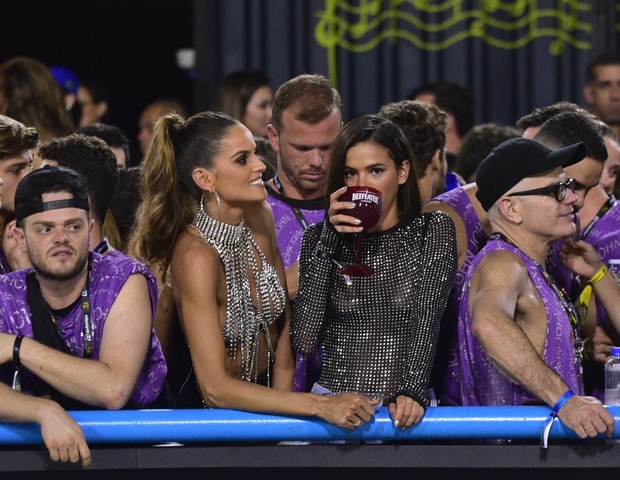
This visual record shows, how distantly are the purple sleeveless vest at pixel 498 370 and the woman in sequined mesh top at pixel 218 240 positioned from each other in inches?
22.2

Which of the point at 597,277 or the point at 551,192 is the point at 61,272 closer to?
the point at 551,192

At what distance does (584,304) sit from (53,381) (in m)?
1.68

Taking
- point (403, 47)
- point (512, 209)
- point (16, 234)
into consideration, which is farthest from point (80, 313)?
point (403, 47)

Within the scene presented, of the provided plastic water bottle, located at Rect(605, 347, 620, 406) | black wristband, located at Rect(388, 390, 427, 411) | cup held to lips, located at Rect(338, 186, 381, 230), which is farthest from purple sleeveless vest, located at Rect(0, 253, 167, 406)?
plastic water bottle, located at Rect(605, 347, 620, 406)

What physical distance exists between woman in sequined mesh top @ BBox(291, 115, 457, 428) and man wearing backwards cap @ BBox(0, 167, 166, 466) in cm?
46

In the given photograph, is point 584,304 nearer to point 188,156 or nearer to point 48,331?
point 188,156

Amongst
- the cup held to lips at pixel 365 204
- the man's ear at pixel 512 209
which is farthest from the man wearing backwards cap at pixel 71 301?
the man's ear at pixel 512 209

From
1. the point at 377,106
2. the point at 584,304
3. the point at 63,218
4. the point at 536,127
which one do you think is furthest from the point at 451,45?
the point at 63,218

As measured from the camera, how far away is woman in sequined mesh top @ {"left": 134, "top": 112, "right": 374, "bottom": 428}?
3693 mm

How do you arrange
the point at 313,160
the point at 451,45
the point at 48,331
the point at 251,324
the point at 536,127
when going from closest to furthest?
the point at 48,331
the point at 251,324
the point at 313,160
the point at 536,127
the point at 451,45

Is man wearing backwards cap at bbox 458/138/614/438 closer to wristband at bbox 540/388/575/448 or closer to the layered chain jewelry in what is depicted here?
wristband at bbox 540/388/575/448

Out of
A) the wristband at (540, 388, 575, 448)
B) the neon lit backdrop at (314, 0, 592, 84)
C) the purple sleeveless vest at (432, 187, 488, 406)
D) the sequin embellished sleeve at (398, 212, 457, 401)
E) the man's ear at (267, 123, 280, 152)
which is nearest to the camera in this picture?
the wristband at (540, 388, 575, 448)

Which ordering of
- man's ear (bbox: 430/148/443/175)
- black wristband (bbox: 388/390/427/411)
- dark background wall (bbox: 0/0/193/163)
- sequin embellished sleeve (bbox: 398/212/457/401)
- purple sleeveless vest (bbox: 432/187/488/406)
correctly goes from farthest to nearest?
dark background wall (bbox: 0/0/193/163) → man's ear (bbox: 430/148/443/175) → purple sleeveless vest (bbox: 432/187/488/406) → sequin embellished sleeve (bbox: 398/212/457/401) → black wristband (bbox: 388/390/427/411)

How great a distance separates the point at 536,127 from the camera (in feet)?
15.0
